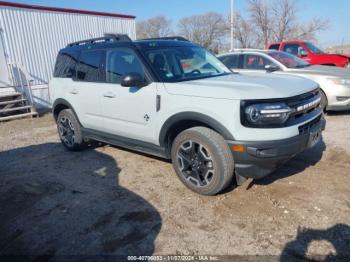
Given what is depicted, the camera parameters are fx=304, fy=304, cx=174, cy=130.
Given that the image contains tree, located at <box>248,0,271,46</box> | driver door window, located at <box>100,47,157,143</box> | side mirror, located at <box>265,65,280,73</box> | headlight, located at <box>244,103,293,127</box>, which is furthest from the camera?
tree, located at <box>248,0,271,46</box>

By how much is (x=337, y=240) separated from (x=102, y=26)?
13498 mm

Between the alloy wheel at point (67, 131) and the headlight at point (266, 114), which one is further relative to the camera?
the alloy wheel at point (67, 131)

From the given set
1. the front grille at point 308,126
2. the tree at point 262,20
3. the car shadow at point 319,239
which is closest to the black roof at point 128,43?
the front grille at point 308,126

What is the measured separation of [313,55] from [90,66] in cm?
963

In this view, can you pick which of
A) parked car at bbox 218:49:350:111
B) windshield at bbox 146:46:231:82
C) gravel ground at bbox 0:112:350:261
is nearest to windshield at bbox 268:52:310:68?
parked car at bbox 218:49:350:111

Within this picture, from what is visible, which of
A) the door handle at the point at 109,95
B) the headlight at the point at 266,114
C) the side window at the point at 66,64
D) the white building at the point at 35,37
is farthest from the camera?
the white building at the point at 35,37

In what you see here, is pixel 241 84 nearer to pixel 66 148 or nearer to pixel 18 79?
pixel 66 148

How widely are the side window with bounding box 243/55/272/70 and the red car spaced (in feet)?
15.2

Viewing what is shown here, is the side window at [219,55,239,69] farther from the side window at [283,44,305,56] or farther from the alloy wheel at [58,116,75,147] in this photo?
the side window at [283,44,305,56]

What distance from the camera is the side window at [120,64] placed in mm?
4102

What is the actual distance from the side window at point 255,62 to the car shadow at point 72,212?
4717mm

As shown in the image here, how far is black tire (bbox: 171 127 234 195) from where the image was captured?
3.35 m

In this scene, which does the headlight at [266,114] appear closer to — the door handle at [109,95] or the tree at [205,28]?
the door handle at [109,95]

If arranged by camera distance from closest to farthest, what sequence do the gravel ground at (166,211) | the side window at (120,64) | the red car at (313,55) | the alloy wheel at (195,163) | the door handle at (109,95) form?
the gravel ground at (166,211), the alloy wheel at (195,163), the side window at (120,64), the door handle at (109,95), the red car at (313,55)
